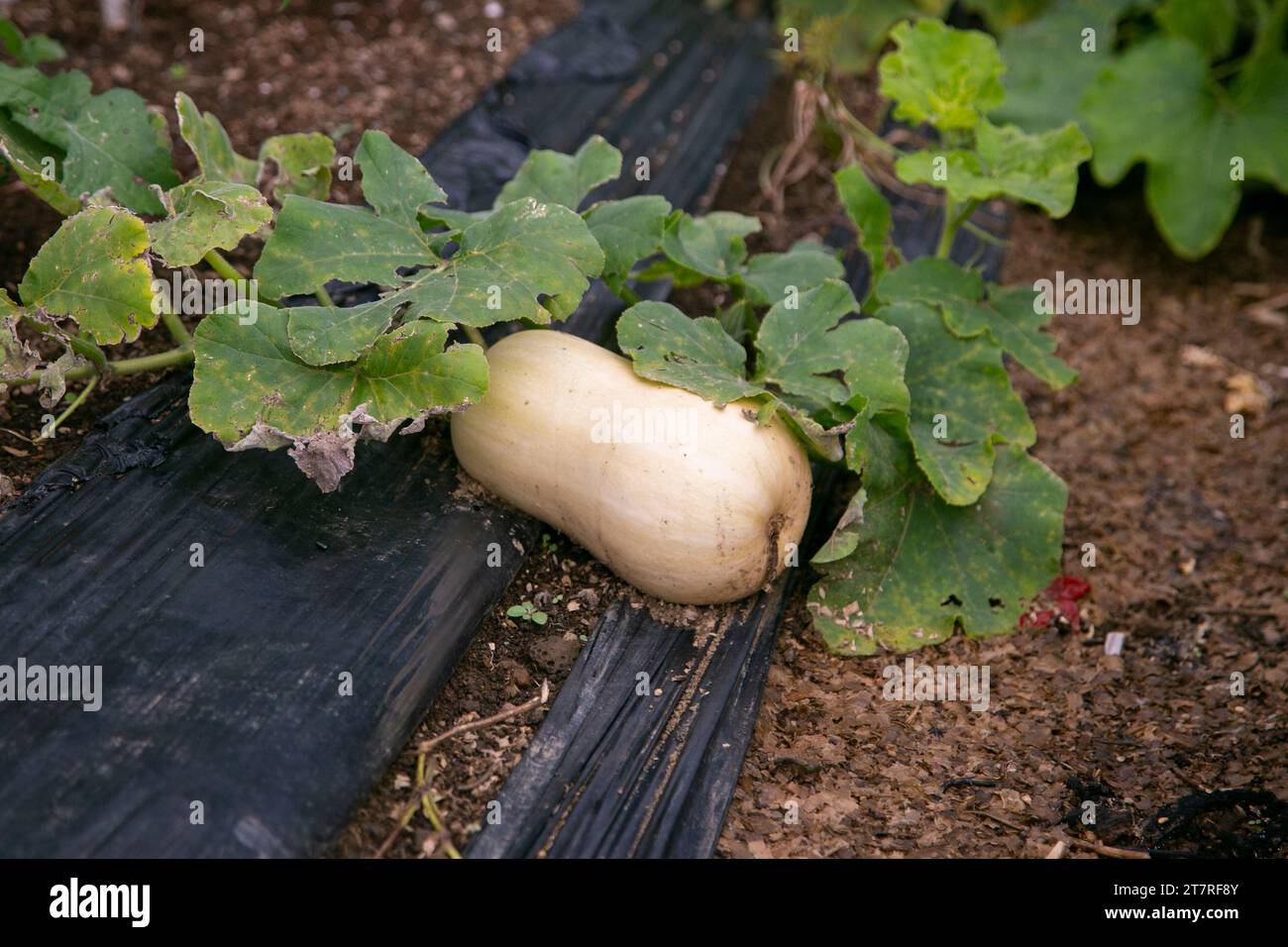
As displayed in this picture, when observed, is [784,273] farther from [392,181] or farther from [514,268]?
[392,181]

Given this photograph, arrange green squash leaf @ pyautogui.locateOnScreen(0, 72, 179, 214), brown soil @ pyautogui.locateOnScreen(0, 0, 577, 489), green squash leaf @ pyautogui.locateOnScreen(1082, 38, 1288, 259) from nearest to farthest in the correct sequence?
green squash leaf @ pyautogui.locateOnScreen(0, 72, 179, 214) → brown soil @ pyautogui.locateOnScreen(0, 0, 577, 489) → green squash leaf @ pyautogui.locateOnScreen(1082, 38, 1288, 259)

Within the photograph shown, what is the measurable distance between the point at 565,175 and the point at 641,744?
1290mm

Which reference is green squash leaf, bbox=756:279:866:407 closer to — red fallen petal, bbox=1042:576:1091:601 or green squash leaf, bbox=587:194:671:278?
green squash leaf, bbox=587:194:671:278

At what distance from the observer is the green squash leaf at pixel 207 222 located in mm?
2137

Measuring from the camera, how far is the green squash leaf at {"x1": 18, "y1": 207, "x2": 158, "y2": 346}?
2117 mm

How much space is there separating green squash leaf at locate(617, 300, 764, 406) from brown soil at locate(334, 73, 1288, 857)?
46cm

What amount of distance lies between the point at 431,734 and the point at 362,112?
2189mm

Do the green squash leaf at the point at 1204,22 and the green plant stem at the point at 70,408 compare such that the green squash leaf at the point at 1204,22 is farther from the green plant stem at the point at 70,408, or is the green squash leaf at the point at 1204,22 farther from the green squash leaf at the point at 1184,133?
the green plant stem at the point at 70,408

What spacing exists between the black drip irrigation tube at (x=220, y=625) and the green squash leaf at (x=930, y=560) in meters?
0.72

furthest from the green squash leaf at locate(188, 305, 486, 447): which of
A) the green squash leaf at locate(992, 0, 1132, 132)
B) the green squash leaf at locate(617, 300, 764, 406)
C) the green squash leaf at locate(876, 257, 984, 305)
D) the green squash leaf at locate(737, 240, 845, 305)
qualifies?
the green squash leaf at locate(992, 0, 1132, 132)

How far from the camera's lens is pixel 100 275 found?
7.00 ft

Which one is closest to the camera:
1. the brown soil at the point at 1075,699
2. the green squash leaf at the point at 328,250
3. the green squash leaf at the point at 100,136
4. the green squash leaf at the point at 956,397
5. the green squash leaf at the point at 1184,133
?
the brown soil at the point at 1075,699

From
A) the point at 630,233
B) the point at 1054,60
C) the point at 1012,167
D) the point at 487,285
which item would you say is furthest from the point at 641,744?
the point at 1054,60

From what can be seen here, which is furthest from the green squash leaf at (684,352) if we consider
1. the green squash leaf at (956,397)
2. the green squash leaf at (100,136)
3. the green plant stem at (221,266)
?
the green squash leaf at (100,136)
